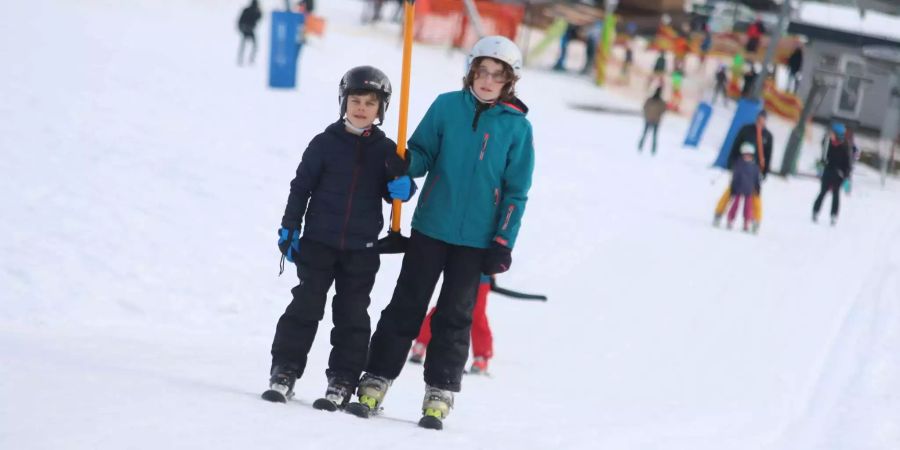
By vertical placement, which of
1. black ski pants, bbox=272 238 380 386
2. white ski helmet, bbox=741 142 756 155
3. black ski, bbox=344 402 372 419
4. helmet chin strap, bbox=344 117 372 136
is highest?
helmet chin strap, bbox=344 117 372 136

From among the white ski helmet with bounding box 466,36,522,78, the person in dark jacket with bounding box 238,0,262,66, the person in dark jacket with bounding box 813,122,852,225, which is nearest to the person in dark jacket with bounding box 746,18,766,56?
the person in dark jacket with bounding box 238,0,262,66

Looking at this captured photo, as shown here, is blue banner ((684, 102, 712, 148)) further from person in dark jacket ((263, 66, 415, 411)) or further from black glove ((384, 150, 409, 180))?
black glove ((384, 150, 409, 180))

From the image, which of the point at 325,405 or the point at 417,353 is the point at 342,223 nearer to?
the point at 325,405

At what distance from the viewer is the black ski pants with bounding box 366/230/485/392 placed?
17.4 ft

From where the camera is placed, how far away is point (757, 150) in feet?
52.1

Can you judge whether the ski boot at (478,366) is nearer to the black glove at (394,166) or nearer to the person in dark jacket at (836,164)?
the black glove at (394,166)

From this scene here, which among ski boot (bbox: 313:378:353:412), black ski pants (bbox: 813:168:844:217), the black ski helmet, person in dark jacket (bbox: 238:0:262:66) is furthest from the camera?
person in dark jacket (bbox: 238:0:262:66)

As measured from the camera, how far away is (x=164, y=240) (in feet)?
33.6

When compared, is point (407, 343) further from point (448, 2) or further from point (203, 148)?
point (448, 2)

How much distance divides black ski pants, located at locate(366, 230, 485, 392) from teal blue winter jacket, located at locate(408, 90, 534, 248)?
0.10 metres

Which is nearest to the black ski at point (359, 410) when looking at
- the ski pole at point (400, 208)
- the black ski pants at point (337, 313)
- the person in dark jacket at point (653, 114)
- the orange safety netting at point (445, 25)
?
the black ski pants at point (337, 313)

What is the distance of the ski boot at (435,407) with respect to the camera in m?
5.26

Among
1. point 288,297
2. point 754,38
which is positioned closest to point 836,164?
point 288,297

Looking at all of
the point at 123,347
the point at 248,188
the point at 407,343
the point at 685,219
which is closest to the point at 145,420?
the point at 407,343
